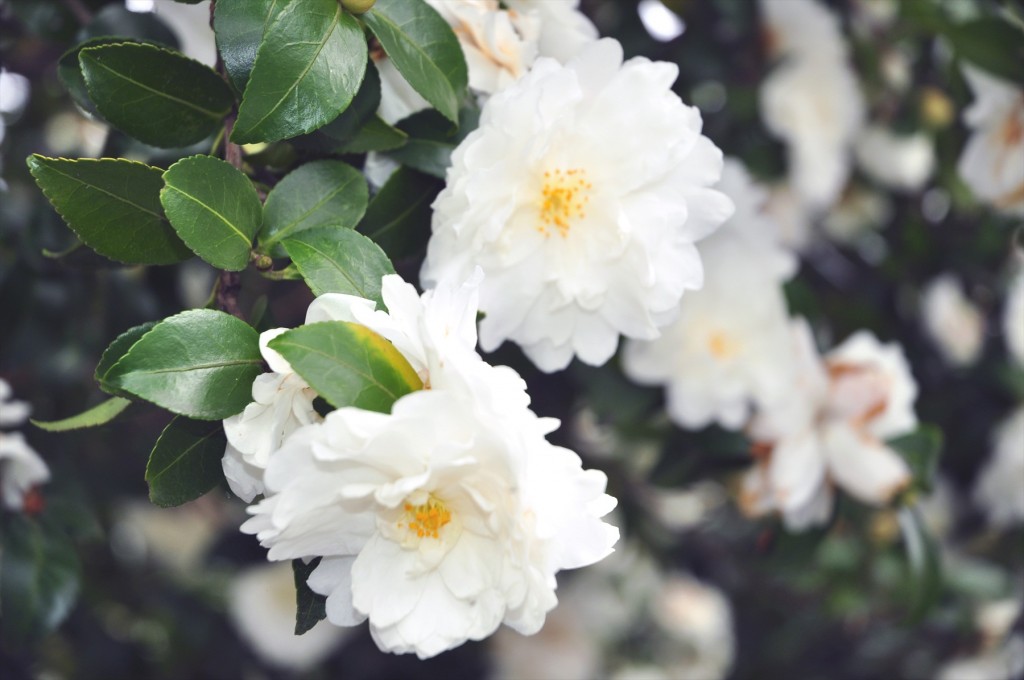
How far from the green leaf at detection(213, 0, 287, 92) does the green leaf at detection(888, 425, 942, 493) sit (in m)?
0.85

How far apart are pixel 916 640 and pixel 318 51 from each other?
163 cm

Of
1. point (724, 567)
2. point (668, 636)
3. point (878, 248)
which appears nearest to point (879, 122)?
point (878, 248)

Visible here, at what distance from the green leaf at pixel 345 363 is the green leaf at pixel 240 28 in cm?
18

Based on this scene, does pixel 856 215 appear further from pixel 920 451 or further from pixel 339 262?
pixel 339 262

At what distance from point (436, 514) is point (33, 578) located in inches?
22.9

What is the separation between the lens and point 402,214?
0.71m

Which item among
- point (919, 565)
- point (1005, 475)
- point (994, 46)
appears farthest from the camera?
point (1005, 475)

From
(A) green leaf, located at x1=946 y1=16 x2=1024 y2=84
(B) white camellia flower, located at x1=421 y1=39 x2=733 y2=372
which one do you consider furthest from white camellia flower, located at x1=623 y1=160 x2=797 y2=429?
(B) white camellia flower, located at x1=421 y1=39 x2=733 y2=372

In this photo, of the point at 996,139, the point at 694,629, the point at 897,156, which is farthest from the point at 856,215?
the point at 694,629

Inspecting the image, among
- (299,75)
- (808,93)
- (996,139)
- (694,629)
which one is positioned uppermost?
(299,75)

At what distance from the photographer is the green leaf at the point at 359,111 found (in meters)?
0.63

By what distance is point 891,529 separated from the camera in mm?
1492

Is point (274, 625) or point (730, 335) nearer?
point (730, 335)

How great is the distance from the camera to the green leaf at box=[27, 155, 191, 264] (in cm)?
56
